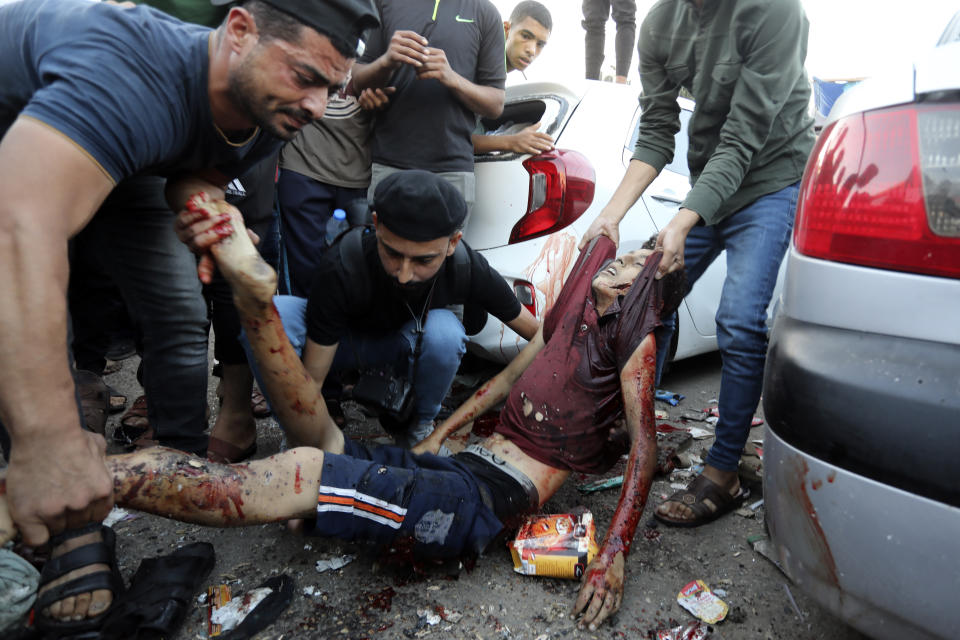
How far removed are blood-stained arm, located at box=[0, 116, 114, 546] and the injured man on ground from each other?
15cm

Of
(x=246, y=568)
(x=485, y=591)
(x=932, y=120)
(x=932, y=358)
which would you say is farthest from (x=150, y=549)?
(x=932, y=120)

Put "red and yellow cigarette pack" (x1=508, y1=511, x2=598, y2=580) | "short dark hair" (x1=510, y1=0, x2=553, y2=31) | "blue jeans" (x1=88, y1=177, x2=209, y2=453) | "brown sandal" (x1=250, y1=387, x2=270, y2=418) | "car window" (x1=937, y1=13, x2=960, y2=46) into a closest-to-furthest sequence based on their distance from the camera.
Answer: "car window" (x1=937, y1=13, x2=960, y2=46)
"red and yellow cigarette pack" (x1=508, y1=511, x2=598, y2=580)
"blue jeans" (x1=88, y1=177, x2=209, y2=453)
"brown sandal" (x1=250, y1=387, x2=270, y2=418)
"short dark hair" (x1=510, y1=0, x2=553, y2=31)

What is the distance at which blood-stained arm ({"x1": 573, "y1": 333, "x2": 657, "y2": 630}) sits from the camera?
1.66m

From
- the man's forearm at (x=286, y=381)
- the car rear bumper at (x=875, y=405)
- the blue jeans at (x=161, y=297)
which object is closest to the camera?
the car rear bumper at (x=875, y=405)

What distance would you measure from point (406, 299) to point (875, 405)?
173 centimetres

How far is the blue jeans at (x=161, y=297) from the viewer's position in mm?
1955

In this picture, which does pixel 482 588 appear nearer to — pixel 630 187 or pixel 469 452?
pixel 469 452

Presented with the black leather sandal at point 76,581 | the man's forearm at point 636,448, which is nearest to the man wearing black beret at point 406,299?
the man's forearm at point 636,448

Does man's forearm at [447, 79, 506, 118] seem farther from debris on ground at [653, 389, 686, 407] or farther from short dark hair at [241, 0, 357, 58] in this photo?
debris on ground at [653, 389, 686, 407]

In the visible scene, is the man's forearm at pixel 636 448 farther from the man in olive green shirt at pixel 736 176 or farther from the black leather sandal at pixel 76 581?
the black leather sandal at pixel 76 581

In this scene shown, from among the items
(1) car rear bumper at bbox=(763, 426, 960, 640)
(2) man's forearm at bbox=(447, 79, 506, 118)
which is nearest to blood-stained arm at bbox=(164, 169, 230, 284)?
(2) man's forearm at bbox=(447, 79, 506, 118)

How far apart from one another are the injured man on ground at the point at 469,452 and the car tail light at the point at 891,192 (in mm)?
878

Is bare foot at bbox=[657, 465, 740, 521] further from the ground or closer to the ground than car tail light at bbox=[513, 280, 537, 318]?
closer to the ground

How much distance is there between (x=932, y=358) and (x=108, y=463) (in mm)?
1705
